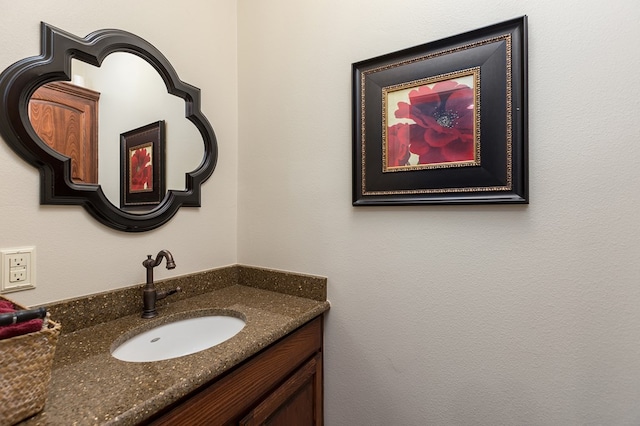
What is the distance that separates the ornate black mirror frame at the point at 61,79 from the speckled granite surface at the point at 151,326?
288 mm

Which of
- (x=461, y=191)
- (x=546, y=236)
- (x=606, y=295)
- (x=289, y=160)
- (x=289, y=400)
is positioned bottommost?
(x=289, y=400)

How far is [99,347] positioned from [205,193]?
2.38ft

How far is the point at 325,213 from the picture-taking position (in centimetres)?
125

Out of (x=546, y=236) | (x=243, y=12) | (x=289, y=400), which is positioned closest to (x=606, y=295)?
(x=546, y=236)

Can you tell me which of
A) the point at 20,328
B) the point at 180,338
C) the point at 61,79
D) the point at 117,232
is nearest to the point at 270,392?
the point at 180,338

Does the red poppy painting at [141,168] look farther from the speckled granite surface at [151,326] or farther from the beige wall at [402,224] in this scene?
the speckled granite surface at [151,326]

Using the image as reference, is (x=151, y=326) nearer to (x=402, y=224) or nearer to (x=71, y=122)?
(x=71, y=122)

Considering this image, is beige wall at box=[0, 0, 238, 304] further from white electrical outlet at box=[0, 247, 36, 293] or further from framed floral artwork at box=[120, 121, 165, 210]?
framed floral artwork at box=[120, 121, 165, 210]

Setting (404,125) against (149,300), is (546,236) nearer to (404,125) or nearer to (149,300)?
(404,125)

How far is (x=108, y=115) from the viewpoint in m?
1.03

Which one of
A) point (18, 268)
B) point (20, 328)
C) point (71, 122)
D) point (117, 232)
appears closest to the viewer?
point (20, 328)

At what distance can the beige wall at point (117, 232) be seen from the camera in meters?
0.85

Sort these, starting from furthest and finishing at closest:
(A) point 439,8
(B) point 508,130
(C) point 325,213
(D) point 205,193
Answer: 1. (D) point 205,193
2. (C) point 325,213
3. (A) point 439,8
4. (B) point 508,130

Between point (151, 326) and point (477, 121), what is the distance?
1312 millimetres
